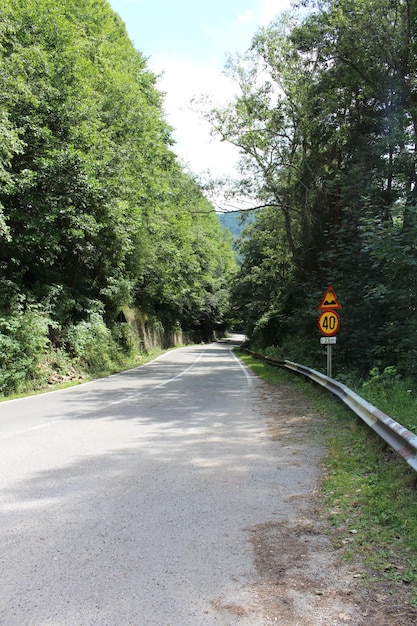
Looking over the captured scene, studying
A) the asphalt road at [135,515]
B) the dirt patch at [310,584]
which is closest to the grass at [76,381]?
the asphalt road at [135,515]

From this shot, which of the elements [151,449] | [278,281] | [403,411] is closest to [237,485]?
[151,449]

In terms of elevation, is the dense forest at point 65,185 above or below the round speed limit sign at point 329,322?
above

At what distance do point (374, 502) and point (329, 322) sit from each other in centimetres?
751

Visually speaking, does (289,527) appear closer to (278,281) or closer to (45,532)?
(45,532)

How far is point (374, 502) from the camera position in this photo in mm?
4434

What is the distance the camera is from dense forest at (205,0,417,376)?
35.1 ft

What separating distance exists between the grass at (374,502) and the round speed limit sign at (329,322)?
3.89 meters

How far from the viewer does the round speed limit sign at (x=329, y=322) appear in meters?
11.5

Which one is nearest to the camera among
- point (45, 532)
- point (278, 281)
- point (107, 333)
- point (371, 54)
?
point (45, 532)

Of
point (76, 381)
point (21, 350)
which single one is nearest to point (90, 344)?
point (76, 381)

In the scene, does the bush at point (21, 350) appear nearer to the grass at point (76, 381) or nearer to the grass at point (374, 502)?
the grass at point (76, 381)

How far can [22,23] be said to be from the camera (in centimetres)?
1702

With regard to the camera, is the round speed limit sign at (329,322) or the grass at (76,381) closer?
the round speed limit sign at (329,322)

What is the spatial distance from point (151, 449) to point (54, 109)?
13.5m
